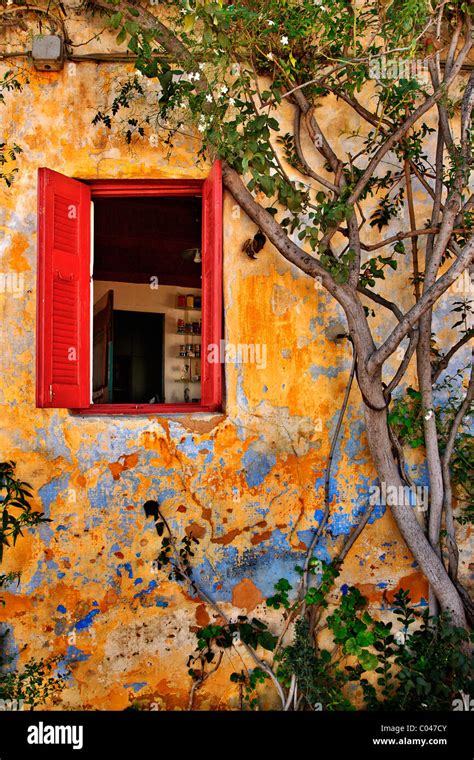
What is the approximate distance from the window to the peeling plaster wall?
0.16m

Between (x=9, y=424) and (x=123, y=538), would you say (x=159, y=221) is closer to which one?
(x=9, y=424)

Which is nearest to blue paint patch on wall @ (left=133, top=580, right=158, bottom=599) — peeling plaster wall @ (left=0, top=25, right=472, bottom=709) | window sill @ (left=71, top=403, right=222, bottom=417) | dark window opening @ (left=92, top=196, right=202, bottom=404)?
peeling plaster wall @ (left=0, top=25, right=472, bottom=709)

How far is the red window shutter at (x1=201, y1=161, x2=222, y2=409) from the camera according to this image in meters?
3.87

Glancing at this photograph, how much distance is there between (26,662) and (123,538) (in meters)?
0.94

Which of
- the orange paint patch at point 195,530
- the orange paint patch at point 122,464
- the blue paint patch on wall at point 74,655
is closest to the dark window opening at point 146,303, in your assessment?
the orange paint patch at point 122,464

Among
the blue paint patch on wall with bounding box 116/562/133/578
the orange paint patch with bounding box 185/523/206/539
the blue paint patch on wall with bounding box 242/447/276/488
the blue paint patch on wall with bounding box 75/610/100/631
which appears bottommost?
the blue paint patch on wall with bounding box 75/610/100/631

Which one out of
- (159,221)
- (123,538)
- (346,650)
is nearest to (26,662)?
(123,538)

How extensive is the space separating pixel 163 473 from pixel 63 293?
1326 millimetres

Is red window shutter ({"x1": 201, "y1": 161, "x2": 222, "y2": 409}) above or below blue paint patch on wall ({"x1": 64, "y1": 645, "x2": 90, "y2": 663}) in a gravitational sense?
above

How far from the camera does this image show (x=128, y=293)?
807 centimetres

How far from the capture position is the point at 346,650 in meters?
3.81

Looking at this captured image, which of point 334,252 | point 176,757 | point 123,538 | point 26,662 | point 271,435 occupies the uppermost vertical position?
point 334,252

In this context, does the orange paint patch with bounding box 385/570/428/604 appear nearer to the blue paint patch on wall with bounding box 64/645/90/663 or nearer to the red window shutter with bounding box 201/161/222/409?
the red window shutter with bounding box 201/161/222/409

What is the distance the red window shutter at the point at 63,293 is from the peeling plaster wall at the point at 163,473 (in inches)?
8.0
